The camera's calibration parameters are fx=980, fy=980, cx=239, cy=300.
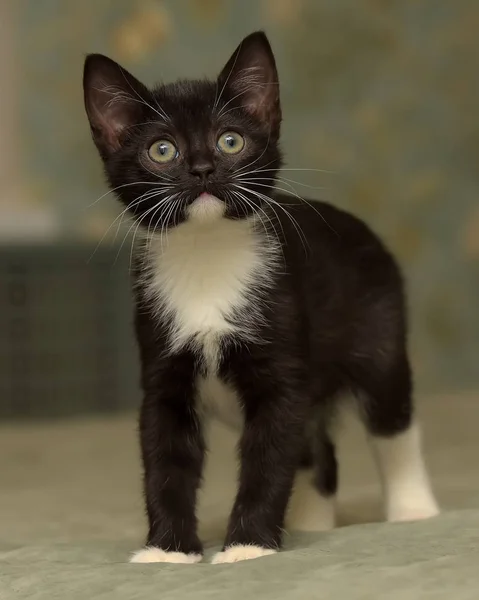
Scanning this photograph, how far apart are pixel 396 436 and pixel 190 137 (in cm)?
67

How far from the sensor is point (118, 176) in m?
1.48

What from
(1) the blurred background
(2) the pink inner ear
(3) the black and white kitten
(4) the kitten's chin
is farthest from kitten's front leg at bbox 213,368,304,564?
(1) the blurred background

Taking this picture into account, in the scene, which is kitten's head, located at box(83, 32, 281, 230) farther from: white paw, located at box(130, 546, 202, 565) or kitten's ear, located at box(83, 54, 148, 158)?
white paw, located at box(130, 546, 202, 565)

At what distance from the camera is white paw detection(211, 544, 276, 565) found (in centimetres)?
137

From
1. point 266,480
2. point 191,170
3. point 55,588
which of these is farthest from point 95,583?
point 191,170

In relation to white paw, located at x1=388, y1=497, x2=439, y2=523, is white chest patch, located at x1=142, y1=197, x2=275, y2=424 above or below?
above

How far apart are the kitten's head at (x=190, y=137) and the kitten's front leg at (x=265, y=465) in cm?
28

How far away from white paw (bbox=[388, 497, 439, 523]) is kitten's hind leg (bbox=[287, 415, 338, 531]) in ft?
0.38

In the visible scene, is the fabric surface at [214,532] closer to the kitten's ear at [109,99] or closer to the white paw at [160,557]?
the white paw at [160,557]

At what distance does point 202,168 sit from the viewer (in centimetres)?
137

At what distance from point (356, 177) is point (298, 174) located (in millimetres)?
193

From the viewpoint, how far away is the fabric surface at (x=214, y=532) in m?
1.18

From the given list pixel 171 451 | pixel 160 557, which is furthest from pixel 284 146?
pixel 160 557

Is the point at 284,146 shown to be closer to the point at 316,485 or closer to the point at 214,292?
the point at 316,485
